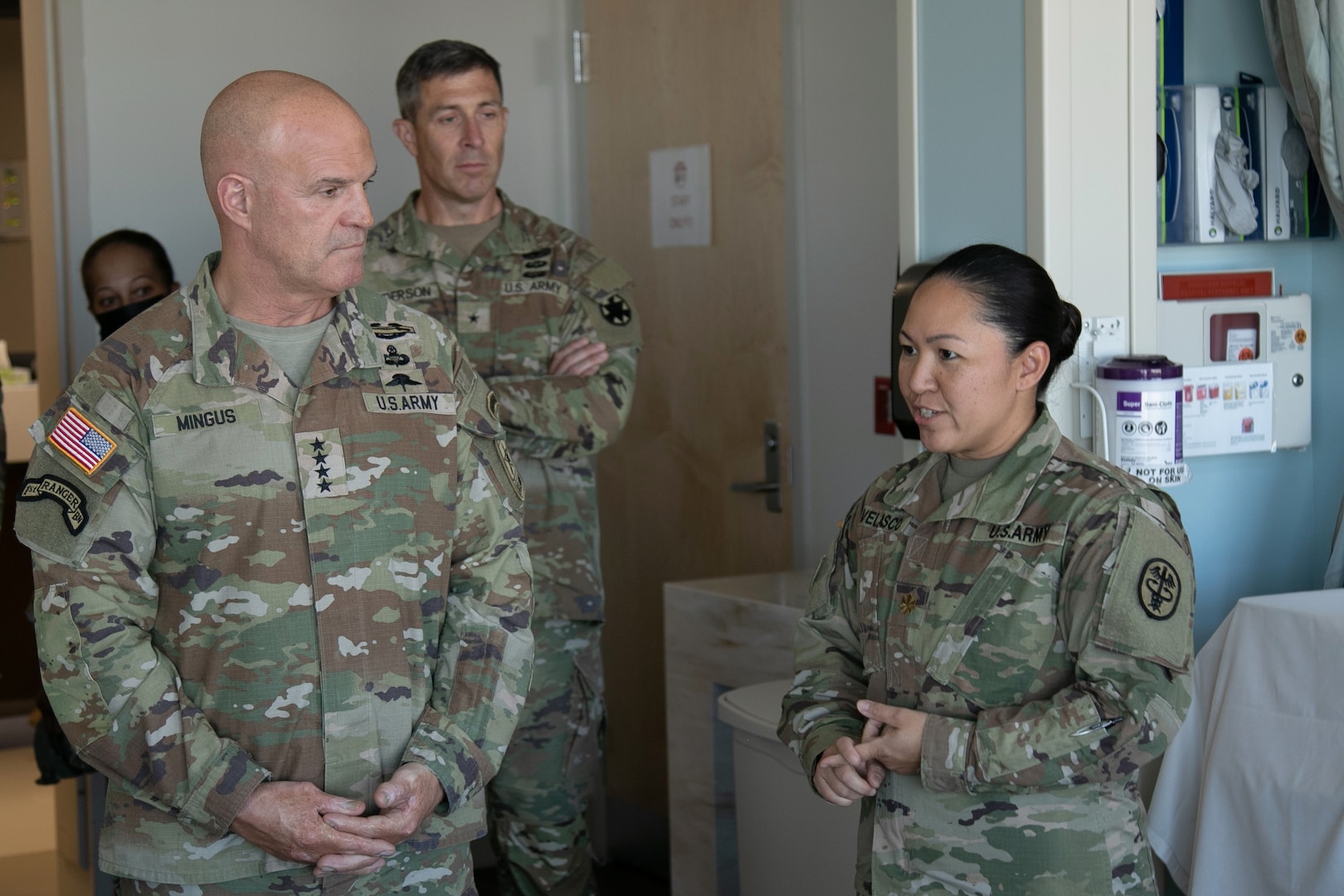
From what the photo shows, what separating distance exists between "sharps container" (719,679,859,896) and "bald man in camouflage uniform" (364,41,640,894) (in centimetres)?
44

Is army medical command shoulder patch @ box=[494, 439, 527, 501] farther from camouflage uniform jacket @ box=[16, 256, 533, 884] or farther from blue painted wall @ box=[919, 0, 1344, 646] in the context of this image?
blue painted wall @ box=[919, 0, 1344, 646]

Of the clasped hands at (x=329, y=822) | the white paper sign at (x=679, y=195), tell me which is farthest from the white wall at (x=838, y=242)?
the clasped hands at (x=329, y=822)

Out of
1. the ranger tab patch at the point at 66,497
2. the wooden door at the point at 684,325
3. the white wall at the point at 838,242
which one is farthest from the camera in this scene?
the wooden door at the point at 684,325

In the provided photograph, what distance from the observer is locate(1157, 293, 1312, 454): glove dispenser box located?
2.28 metres

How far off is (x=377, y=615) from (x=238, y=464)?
247 millimetres

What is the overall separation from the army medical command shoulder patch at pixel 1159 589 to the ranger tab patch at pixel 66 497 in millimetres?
1203

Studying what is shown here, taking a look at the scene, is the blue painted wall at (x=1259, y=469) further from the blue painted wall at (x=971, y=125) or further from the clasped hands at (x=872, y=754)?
the clasped hands at (x=872, y=754)

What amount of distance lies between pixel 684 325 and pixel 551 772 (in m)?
1.33

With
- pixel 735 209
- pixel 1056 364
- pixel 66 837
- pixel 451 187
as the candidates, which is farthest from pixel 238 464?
pixel 66 837

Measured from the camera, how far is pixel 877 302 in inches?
118

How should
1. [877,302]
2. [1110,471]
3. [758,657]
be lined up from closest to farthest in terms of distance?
[1110,471], [758,657], [877,302]

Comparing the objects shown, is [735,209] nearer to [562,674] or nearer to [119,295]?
[562,674]

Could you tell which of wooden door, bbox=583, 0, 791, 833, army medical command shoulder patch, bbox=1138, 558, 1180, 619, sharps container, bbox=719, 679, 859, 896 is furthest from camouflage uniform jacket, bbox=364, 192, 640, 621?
army medical command shoulder patch, bbox=1138, 558, 1180, 619

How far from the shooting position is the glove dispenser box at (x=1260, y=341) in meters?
2.28
